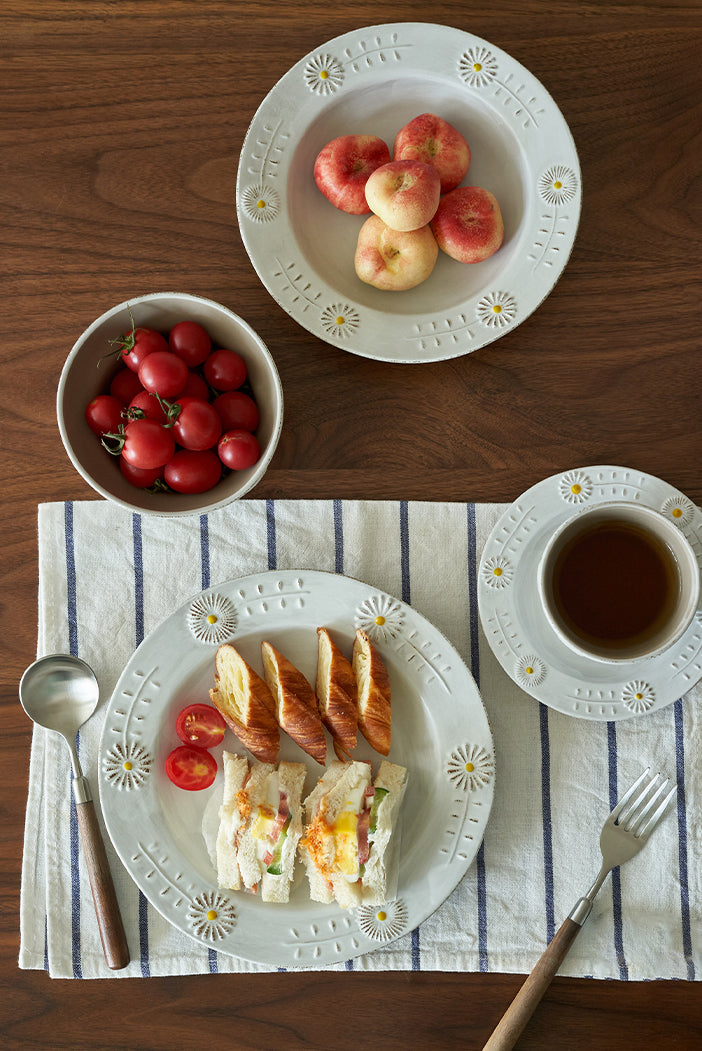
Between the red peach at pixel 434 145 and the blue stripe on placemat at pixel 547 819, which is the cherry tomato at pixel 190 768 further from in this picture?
the red peach at pixel 434 145

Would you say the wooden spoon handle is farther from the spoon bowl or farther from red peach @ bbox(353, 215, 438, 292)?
red peach @ bbox(353, 215, 438, 292)

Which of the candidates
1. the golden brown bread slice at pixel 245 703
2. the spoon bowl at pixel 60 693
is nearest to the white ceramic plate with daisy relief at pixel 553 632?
the golden brown bread slice at pixel 245 703

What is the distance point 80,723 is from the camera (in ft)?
3.34

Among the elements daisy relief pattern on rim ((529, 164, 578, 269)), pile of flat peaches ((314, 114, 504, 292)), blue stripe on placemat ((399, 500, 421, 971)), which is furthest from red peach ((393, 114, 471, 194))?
blue stripe on placemat ((399, 500, 421, 971))

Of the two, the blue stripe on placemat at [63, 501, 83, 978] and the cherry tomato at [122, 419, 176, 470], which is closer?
the cherry tomato at [122, 419, 176, 470]

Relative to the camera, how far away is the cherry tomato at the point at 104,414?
0.94 meters

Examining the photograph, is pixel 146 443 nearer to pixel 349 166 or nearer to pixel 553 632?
pixel 349 166

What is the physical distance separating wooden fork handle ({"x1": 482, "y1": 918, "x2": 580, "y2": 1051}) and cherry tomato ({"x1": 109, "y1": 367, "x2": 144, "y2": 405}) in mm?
804

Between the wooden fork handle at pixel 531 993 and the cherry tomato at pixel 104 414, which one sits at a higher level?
the cherry tomato at pixel 104 414

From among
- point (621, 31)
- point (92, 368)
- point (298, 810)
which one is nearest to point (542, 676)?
point (298, 810)

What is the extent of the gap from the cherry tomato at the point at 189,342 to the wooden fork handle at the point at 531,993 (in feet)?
2.60

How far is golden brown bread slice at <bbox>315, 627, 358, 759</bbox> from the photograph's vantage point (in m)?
0.96

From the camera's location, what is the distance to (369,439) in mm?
1042

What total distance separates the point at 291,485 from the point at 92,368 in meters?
0.27
